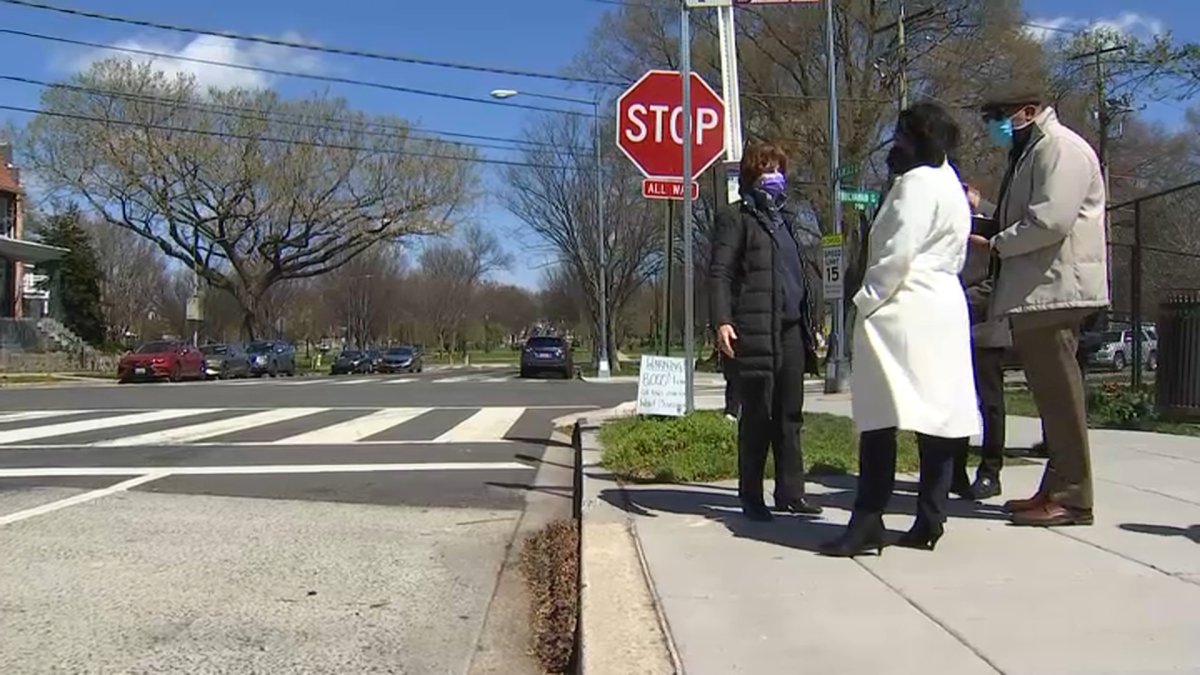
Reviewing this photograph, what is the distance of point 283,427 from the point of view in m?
13.2

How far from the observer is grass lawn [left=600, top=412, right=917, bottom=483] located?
23.1ft

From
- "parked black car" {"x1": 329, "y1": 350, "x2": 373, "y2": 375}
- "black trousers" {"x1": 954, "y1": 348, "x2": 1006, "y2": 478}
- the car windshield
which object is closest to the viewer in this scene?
"black trousers" {"x1": 954, "y1": 348, "x2": 1006, "y2": 478}

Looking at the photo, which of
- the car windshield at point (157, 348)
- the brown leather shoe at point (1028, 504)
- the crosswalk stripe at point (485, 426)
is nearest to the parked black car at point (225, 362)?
the car windshield at point (157, 348)

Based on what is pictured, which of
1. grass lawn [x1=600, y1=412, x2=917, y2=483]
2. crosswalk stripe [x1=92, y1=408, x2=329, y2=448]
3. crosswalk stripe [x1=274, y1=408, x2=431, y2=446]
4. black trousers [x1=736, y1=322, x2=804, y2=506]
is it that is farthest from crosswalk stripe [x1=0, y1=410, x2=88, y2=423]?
black trousers [x1=736, y1=322, x2=804, y2=506]

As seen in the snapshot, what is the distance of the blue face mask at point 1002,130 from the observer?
→ 202 inches

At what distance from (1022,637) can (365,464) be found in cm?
697

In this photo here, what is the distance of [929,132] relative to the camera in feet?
14.9

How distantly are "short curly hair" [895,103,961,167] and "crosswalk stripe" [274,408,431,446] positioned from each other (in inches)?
316

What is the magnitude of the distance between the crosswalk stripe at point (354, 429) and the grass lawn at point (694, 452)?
4250 millimetres

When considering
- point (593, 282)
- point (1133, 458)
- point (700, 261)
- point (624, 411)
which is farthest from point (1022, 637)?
point (593, 282)

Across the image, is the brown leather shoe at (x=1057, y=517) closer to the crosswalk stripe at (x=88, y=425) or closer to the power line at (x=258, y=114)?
the crosswalk stripe at (x=88, y=425)

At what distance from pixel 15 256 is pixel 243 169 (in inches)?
384

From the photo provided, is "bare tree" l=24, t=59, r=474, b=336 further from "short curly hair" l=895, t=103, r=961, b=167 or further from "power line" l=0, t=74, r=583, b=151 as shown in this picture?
"short curly hair" l=895, t=103, r=961, b=167

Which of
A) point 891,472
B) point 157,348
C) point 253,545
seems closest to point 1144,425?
point 891,472
